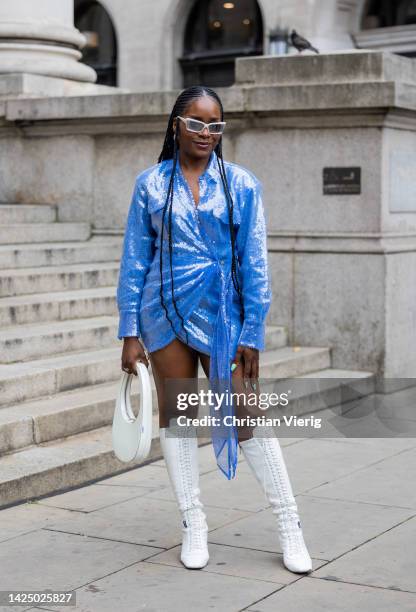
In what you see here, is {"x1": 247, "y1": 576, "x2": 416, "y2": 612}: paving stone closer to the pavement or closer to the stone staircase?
the pavement

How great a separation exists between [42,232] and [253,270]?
520 cm

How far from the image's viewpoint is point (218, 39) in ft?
82.8

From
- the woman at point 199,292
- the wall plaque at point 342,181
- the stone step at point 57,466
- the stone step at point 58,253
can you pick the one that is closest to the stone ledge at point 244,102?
the wall plaque at point 342,181

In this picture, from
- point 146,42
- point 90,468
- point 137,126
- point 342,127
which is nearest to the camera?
point 90,468

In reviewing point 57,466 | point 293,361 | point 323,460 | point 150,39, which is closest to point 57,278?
point 293,361

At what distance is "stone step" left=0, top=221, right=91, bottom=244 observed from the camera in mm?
9398

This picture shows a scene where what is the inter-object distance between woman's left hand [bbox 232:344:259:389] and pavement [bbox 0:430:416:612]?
82 centimetres

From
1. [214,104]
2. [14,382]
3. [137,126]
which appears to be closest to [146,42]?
[137,126]

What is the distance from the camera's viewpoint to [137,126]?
9852mm

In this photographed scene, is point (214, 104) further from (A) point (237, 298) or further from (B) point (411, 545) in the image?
Result: (B) point (411, 545)

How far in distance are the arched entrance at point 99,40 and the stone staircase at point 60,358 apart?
56.1 feet

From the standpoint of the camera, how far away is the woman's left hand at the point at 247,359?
15.5ft

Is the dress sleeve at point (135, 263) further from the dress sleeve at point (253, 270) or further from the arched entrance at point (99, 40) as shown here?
the arched entrance at point (99, 40)

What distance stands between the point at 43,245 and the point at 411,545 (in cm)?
507
